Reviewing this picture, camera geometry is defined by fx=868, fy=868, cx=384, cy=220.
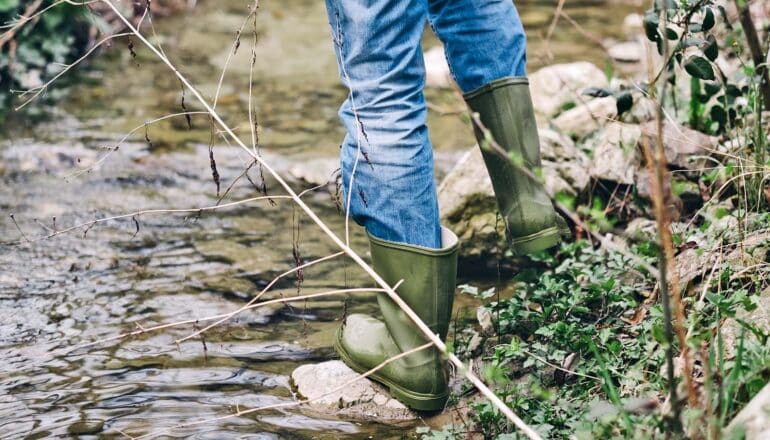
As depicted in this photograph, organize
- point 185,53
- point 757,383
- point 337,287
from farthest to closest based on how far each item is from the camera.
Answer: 1. point 185,53
2. point 337,287
3. point 757,383

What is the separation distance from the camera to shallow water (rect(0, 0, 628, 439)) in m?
2.11

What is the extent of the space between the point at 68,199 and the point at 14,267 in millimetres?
658

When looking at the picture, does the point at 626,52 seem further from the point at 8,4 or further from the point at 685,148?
the point at 8,4

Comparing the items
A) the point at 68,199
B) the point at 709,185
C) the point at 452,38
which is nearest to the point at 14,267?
the point at 68,199

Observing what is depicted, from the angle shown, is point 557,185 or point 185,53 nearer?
point 557,185

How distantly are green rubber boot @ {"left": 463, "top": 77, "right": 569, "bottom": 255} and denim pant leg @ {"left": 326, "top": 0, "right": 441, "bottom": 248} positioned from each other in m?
0.30

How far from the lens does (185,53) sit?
5898 millimetres

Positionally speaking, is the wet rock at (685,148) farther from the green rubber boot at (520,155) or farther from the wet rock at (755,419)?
the wet rock at (755,419)

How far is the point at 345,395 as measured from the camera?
216 cm

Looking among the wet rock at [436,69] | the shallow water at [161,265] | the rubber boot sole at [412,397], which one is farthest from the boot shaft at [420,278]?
the wet rock at [436,69]

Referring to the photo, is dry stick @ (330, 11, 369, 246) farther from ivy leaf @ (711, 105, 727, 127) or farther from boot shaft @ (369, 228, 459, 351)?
ivy leaf @ (711, 105, 727, 127)

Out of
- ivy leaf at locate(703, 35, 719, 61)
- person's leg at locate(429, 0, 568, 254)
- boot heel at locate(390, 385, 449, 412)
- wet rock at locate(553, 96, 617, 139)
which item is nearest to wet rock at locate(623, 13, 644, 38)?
wet rock at locate(553, 96, 617, 139)

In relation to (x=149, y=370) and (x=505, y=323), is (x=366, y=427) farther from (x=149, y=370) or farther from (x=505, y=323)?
(x=149, y=370)

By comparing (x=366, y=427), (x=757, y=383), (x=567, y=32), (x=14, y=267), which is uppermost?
(x=567, y=32)
